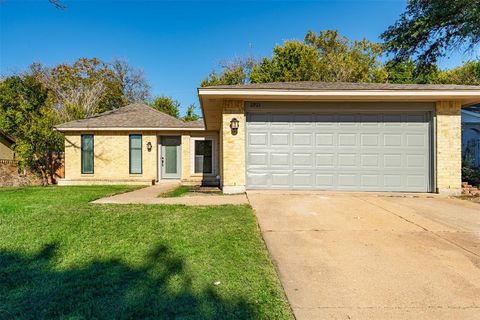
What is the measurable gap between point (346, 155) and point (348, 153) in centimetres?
9

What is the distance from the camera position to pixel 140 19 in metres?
15.4

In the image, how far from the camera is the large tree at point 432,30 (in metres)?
13.6

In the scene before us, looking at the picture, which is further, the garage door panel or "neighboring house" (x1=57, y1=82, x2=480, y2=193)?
the garage door panel

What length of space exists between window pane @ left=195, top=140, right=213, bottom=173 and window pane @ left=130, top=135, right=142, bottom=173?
266 centimetres

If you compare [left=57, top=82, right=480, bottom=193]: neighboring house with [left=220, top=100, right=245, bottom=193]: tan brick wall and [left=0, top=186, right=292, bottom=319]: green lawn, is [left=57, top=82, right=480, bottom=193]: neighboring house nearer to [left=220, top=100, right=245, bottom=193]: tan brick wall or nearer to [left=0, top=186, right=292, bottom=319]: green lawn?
[left=220, top=100, right=245, bottom=193]: tan brick wall

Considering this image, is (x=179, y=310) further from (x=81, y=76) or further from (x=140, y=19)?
(x=81, y=76)

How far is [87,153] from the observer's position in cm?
1293

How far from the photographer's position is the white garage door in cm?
826

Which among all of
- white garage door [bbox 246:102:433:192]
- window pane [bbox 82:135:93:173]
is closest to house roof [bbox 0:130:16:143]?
window pane [bbox 82:135:93:173]

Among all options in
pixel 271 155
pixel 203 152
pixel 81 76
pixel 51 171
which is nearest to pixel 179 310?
pixel 271 155

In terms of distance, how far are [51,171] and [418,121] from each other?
16288 millimetres

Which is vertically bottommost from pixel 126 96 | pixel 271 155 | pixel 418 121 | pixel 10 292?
pixel 10 292

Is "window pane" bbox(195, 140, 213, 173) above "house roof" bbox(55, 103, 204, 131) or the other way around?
the other way around

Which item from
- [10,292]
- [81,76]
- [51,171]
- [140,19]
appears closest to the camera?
[10,292]
